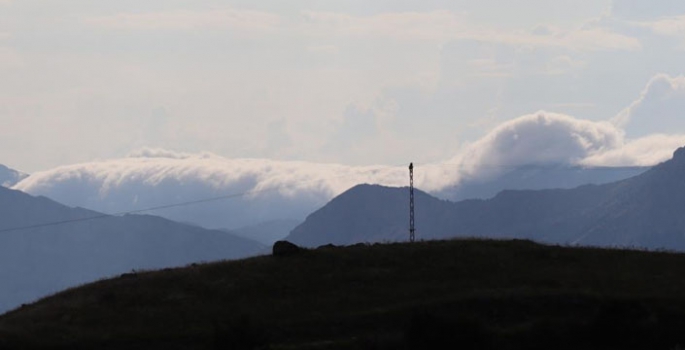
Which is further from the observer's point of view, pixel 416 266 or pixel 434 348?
pixel 416 266

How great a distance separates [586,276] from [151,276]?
36.8 meters

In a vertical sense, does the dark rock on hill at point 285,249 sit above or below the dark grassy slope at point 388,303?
above

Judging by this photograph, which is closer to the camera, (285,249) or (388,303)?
(388,303)

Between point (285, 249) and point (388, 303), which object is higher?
point (285, 249)

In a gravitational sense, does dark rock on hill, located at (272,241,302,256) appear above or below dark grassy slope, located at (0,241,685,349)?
above

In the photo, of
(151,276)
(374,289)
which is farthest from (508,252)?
(151,276)

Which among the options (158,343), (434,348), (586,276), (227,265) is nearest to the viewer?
(434,348)

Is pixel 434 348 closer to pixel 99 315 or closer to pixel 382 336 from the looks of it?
pixel 382 336

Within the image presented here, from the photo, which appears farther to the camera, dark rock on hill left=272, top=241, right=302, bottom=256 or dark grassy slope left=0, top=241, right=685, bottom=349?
dark rock on hill left=272, top=241, right=302, bottom=256

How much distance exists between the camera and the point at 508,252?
108562 mm

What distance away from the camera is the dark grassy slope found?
256 ft

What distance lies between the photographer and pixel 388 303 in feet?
302

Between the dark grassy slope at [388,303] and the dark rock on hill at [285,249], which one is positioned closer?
the dark grassy slope at [388,303]

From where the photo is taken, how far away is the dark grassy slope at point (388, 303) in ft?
256
